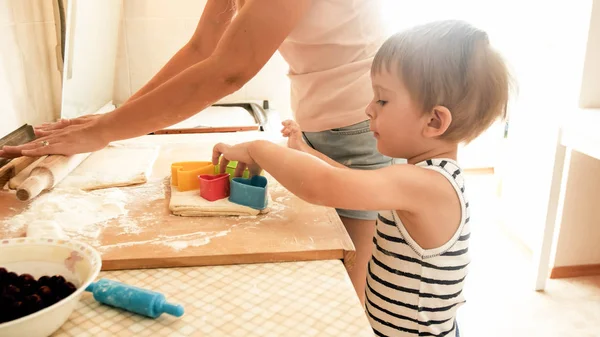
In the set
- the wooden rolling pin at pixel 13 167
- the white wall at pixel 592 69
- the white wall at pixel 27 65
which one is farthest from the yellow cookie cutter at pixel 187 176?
the white wall at pixel 592 69

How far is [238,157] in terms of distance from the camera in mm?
938

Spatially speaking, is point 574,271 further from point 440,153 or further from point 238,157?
point 238,157

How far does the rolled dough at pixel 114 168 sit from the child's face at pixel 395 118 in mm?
523

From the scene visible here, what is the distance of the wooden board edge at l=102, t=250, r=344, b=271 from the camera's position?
0.73 meters

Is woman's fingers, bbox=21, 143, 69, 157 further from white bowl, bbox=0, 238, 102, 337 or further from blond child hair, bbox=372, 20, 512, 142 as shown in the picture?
blond child hair, bbox=372, 20, 512, 142

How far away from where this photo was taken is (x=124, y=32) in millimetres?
2180

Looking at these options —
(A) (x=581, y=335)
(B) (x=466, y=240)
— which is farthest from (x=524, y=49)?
(B) (x=466, y=240)

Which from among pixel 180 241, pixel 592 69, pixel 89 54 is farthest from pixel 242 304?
pixel 592 69

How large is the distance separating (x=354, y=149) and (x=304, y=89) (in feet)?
0.57

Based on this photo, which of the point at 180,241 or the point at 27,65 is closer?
the point at 180,241

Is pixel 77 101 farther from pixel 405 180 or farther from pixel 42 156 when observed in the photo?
pixel 405 180

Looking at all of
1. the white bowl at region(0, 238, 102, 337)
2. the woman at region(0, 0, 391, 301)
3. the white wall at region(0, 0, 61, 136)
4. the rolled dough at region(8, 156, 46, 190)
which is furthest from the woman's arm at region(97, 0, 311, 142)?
the white wall at region(0, 0, 61, 136)

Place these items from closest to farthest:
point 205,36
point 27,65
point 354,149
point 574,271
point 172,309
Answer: point 172,309
point 354,149
point 205,36
point 27,65
point 574,271

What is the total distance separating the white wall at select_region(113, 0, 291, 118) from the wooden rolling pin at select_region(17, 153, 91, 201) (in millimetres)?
1214
